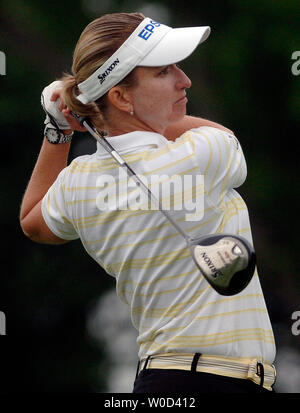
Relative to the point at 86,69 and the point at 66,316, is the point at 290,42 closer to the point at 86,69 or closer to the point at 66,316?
the point at 66,316

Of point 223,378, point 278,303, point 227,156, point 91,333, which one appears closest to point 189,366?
point 223,378

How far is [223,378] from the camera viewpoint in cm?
356

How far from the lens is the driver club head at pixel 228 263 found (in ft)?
11.1

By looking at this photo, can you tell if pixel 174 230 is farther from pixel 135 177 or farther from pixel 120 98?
pixel 120 98

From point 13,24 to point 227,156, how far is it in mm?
3925

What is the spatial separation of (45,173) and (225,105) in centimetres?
326

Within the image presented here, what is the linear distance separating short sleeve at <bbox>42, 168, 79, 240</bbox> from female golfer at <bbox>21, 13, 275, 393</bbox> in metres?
0.03

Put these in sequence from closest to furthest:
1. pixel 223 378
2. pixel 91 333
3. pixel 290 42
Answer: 1. pixel 223 378
2. pixel 290 42
3. pixel 91 333

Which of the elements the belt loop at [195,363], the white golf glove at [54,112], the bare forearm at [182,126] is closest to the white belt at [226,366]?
the belt loop at [195,363]

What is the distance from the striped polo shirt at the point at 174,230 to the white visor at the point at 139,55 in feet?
0.50

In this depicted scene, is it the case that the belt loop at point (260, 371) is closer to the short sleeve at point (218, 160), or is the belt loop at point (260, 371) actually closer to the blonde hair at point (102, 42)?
the short sleeve at point (218, 160)

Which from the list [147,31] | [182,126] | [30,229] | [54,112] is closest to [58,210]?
[30,229]

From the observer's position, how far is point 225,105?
7152mm

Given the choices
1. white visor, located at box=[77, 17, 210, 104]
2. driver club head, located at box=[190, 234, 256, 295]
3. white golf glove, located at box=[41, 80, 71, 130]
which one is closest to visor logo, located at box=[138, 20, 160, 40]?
white visor, located at box=[77, 17, 210, 104]
